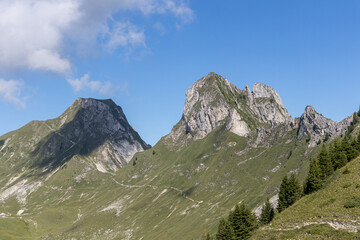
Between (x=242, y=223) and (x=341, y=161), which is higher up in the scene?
(x=341, y=161)

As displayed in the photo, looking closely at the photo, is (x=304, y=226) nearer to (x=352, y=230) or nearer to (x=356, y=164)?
(x=352, y=230)

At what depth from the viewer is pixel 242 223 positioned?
8494cm

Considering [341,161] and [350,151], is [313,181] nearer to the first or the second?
[341,161]

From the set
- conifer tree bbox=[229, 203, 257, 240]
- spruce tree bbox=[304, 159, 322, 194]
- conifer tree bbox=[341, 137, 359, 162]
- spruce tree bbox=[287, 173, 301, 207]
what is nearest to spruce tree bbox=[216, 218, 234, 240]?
conifer tree bbox=[229, 203, 257, 240]

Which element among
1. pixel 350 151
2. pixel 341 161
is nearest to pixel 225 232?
pixel 341 161

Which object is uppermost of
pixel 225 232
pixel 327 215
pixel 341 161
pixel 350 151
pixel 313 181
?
pixel 350 151

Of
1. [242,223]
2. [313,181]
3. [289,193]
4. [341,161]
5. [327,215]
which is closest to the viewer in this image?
[327,215]

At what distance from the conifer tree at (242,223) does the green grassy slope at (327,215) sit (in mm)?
19302

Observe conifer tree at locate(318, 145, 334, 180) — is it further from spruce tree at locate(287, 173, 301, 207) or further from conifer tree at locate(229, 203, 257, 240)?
conifer tree at locate(229, 203, 257, 240)

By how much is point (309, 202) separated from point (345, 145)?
1346 inches

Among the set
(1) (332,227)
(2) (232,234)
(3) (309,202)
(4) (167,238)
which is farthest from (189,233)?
(1) (332,227)

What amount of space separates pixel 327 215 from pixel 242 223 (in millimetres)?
33605

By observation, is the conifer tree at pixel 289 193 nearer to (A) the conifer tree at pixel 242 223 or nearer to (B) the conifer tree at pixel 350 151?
(A) the conifer tree at pixel 242 223

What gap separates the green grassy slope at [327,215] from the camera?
161 ft
